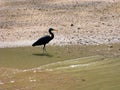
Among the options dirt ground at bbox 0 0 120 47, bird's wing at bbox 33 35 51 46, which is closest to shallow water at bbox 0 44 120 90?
bird's wing at bbox 33 35 51 46

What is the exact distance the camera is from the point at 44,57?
17.2 m

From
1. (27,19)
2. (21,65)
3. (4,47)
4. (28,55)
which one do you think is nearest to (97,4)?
(27,19)

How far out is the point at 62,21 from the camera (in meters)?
24.7

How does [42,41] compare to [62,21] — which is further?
[62,21]

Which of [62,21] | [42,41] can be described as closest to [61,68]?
[42,41]

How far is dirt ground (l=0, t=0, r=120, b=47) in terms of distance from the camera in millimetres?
20844

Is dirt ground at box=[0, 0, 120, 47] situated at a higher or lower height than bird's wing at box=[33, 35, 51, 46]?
lower

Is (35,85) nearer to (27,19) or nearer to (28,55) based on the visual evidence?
(28,55)

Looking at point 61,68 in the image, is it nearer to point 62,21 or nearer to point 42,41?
point 42,41

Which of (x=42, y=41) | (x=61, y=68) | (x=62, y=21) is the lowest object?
(x=62, y=21)

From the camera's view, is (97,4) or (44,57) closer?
(44,57)

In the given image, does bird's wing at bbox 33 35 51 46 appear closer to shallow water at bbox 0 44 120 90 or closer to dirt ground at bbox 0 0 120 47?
shallow water at bbox 0 44 120 90

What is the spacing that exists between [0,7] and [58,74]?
17569mm

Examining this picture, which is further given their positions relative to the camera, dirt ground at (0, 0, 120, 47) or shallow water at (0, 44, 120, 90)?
dirt ground at (0, 0, 120, 47)
